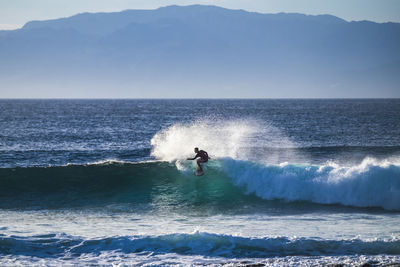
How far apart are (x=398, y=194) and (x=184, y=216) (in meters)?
8.50

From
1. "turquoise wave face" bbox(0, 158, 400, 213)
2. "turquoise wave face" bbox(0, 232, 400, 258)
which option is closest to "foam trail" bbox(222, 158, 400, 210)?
"turquoise wave face" bbox(0, 158, 400, 213)

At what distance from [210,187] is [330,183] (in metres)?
5.44

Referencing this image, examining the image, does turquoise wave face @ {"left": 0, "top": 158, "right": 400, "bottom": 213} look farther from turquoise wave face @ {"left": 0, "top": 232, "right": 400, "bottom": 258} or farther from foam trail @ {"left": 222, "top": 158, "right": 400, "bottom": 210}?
turquoise wave face @ {"left": 0, "top": 232, "right": 400, "bottom": 258}

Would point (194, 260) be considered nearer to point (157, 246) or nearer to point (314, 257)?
point (157, 246)

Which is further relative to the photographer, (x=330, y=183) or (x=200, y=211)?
(x=330, y=183)

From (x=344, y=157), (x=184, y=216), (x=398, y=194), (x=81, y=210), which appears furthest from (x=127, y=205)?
(x=344, y=157)

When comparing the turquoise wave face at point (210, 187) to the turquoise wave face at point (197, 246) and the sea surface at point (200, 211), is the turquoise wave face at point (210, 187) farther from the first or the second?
the turquoise wave face at point (197, 246)

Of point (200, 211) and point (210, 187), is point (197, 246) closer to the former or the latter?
point (200, 211)

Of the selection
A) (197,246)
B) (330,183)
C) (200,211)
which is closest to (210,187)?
(200,211)

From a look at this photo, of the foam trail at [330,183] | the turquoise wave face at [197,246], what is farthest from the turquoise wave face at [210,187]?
the turquoise wave face at [197,246]

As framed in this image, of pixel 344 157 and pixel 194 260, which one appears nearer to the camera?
→ pixel 194 260

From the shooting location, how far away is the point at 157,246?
15.0 meters

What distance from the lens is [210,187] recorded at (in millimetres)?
23531

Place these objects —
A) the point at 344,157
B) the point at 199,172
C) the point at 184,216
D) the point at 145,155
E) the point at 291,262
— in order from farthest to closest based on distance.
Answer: the point at 145,155
the point at 344,157
the point at 199,172
the point at 184,216
the point at 291,262
